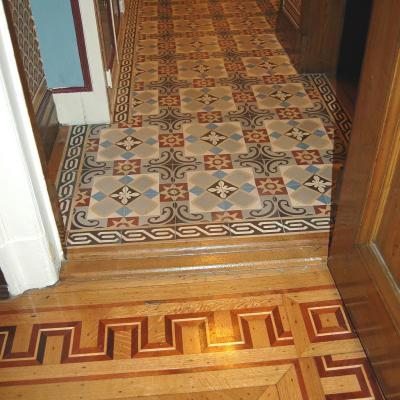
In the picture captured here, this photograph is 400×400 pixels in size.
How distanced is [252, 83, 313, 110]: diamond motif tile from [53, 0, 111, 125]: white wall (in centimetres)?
95

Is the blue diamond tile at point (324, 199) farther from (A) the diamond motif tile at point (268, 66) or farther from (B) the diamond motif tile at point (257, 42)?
(B) the diamond motif tile at point (257, 42)

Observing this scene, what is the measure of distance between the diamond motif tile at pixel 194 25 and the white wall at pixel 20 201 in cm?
298

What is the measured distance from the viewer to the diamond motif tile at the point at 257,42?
152 inches

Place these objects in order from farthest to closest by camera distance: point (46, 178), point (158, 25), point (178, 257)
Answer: point (158, 25) → point (178, 257) → point (46, 178)

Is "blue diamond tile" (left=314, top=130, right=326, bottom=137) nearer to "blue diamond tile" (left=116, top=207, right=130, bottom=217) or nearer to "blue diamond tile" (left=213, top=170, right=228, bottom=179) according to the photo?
"blue diamond tile" (left=213, top=170, right=228, bottom=179)

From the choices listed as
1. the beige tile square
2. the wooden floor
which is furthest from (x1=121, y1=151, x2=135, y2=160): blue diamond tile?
the beige tile square

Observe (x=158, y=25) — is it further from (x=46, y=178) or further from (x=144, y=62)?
(x=46, y=178)

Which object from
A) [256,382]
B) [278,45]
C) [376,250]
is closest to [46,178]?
[256,382]

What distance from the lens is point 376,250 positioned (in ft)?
4.95

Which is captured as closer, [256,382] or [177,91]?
[256,382]

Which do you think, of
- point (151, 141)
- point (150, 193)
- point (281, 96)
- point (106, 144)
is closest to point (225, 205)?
point (150, 193)

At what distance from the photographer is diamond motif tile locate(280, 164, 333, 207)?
7.32 ft

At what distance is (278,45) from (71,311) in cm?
289

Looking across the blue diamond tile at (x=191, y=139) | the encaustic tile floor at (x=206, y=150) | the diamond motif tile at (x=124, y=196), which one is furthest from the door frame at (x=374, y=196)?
the blue diamond tile at (x=191, y=139)
